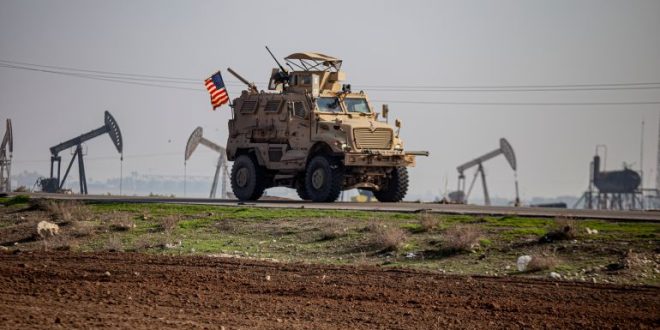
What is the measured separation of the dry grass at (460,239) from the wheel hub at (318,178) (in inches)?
473

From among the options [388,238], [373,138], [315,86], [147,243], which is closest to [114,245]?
[147,243]

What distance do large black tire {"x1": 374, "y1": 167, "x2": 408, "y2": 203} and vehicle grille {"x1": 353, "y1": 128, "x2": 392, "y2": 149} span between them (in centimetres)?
99

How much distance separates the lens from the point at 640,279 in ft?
63.0

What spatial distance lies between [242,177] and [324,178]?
13.0 ft

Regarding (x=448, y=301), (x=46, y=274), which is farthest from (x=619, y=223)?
(x=46, y=274)

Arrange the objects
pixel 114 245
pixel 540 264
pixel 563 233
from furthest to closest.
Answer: pixel 114 245, pixel 563 233, pixel 540 264

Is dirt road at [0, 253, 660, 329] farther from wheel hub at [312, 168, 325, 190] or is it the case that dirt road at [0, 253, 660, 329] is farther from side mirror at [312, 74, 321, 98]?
side mirror at [312, 74, 321, 98]

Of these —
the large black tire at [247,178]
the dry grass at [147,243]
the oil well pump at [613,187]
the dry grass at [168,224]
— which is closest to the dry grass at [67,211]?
the dry grass at [168,224]

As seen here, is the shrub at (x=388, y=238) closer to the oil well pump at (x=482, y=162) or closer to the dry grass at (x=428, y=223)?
the dry grass at (x=428, y=223)

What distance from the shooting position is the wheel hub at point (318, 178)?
35531 millimetres

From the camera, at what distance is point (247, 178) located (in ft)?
125

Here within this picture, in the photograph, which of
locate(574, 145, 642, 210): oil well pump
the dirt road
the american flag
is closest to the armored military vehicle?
the american flag

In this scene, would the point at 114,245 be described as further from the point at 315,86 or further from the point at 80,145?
the point at 80,145

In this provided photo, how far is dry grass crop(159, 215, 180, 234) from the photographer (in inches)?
1078
